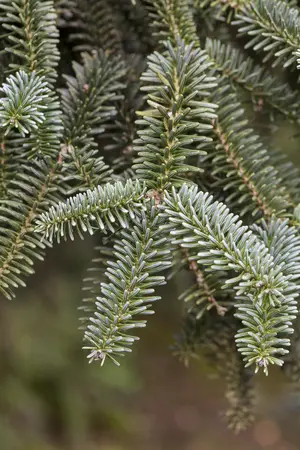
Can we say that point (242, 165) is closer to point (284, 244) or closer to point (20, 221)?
point (284, 244)

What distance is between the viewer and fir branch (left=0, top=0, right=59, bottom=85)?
1.37 ft

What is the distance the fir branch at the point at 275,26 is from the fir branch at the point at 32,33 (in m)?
0.17

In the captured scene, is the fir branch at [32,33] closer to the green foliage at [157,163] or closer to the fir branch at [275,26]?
the green foliage at [157,163]

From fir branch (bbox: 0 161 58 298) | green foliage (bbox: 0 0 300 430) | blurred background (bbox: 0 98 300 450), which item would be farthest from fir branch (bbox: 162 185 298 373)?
blurred background (bbox: 0 98 300 450)

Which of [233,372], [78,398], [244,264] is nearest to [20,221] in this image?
[244,264]

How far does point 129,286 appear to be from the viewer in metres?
0.38

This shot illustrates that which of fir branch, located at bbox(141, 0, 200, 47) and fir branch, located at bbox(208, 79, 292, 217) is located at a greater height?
fir branch, located at bbox(141, 0, 200, 47)

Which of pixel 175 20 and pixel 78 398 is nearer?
pixel 175 20

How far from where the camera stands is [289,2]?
47 cm

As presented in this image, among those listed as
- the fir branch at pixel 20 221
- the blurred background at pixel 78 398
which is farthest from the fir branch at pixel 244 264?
the blurred background at pixel 78 398

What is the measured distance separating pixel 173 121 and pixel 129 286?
0.13 metres

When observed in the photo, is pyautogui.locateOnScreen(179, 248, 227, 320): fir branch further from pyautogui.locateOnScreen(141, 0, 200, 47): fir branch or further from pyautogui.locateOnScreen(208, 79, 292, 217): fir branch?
pyautogui.locateOnScreen(141, 0, 200, 47): fir branch

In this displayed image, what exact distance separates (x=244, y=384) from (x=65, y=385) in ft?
3.29

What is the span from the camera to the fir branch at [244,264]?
1.17ft
